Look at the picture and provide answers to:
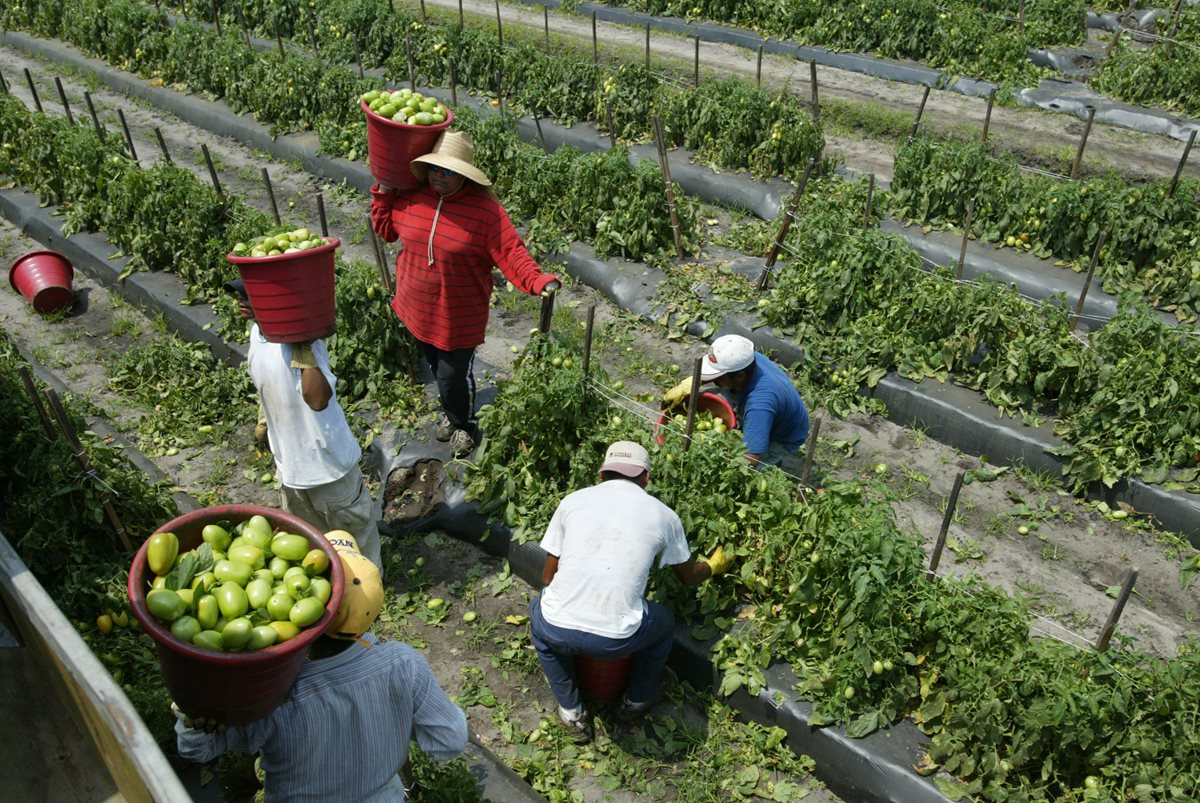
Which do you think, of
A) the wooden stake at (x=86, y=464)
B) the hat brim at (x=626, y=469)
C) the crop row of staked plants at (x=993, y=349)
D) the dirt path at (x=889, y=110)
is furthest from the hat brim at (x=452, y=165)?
the dirt path at (x=889, y=110)

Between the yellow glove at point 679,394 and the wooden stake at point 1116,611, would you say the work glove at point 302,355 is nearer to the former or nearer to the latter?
the yellow glove at point 679,394

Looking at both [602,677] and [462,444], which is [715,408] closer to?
[462,444]

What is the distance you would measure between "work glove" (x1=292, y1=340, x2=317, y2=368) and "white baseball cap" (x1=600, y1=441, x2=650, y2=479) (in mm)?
1521

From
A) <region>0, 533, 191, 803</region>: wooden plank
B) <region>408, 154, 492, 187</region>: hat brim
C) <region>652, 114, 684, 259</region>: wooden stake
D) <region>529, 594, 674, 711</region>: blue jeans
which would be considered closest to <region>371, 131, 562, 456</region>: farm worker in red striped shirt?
<region>408, 154, 492, 187</region>: hat brim

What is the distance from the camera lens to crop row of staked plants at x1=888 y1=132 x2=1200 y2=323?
28.1 ft

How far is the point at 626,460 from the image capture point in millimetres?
4871

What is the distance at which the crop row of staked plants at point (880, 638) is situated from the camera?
4.38m

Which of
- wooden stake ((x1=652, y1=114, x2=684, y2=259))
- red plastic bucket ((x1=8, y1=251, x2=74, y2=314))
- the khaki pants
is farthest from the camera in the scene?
wooden stake ((x1=652, y1=114, x2=684, y2=259))

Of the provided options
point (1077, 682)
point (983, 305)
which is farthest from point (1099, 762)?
point (983, 305)

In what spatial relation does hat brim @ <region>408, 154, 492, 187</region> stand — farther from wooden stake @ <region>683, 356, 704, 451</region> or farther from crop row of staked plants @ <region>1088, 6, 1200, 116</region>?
crop row of staked plants @ <region>1088, 6, 1200, 116</region>

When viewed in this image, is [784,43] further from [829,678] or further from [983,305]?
[829,678]

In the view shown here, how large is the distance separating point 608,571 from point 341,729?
156 cm

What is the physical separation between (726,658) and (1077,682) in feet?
5.56

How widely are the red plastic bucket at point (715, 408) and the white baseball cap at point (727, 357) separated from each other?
8.7 inches
